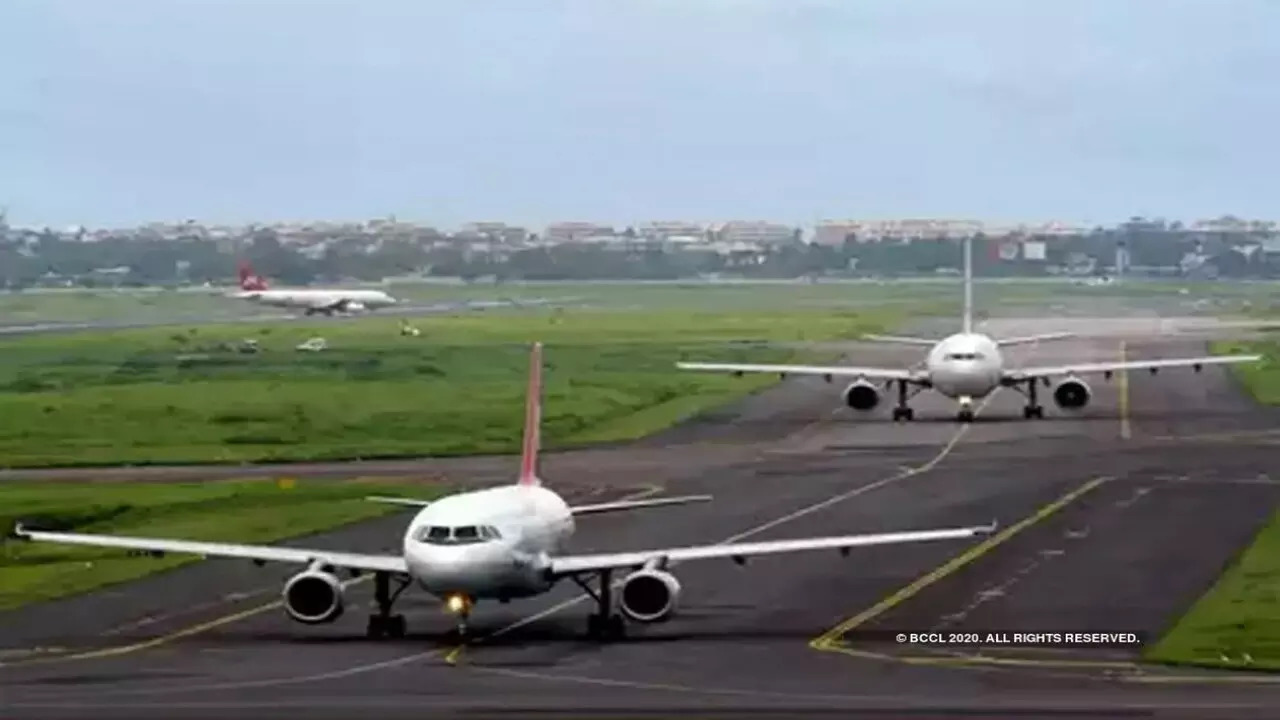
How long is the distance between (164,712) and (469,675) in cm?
626

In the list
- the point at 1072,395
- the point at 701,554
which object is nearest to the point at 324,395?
the point at 1072,395

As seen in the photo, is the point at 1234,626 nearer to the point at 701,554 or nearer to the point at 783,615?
the point at 783,615

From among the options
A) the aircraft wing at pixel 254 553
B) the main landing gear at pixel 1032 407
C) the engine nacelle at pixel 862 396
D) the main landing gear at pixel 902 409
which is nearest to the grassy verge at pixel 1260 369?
the main landing gear at pixel 1032 407

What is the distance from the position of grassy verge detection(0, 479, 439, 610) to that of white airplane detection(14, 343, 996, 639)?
35.1 ft

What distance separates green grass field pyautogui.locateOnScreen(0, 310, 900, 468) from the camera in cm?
10906

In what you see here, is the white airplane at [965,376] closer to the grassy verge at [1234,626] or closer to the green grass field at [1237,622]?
the green grass field at [1237,622]

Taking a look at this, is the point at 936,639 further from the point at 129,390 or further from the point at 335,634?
the point at 129,390

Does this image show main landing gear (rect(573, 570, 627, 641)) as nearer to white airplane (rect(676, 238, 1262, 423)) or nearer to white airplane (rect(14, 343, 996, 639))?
white airplane (rect(14, 343, 996, 639))

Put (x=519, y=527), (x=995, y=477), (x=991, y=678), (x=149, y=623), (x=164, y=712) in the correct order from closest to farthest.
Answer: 1. (x=164, y=712)
2. (x=991, y=678)
3. (x=519, y=527)
4. (x=149, y=623)
5. (x=995, y=477)

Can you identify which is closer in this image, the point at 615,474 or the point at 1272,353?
the point at 615,474

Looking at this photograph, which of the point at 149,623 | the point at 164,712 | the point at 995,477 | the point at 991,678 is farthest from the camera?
the point at 995,477

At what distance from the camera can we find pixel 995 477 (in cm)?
9006

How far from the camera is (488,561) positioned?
50.7 metres

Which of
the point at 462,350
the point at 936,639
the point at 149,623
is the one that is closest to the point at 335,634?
the point at 149,623
